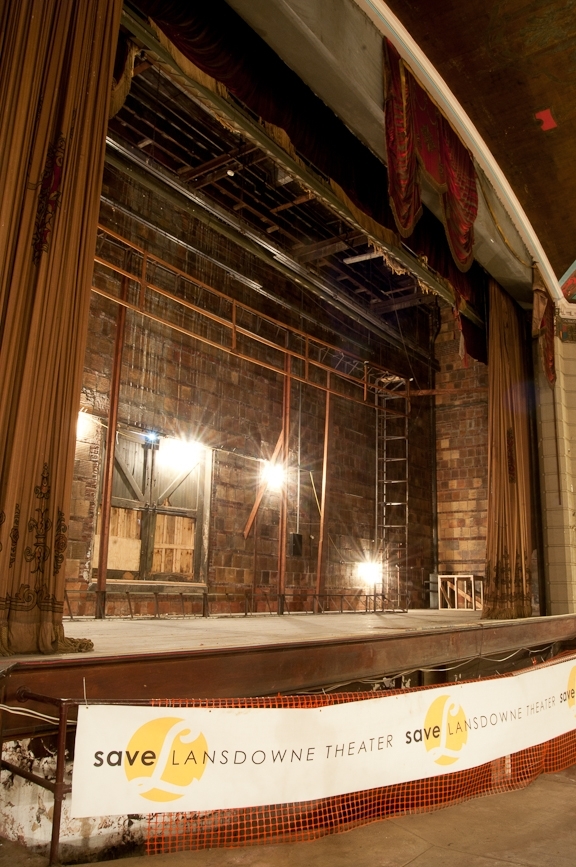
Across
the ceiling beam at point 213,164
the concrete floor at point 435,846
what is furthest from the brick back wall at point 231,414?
the concrete floor at point 435,846

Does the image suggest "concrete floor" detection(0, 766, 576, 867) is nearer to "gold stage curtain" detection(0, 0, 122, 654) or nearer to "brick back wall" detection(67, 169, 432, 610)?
"gold stage curtain" detection(0, 0, 122, 654)

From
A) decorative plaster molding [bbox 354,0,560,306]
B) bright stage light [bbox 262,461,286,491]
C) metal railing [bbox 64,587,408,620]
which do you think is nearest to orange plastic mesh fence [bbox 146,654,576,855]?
metal railing [bbox 64,587,408,620]

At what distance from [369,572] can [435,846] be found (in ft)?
28.7

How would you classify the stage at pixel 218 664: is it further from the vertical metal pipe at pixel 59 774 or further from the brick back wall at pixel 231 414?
the brick back wall at pixel 231 414

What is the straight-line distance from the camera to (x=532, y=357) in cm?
908

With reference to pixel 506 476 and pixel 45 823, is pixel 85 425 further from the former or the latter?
pixel 45 823

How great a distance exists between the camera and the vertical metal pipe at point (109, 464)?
694 cm

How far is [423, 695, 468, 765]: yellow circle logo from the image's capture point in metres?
3.70

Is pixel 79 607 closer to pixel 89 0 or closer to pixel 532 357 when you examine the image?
pixel 89 0

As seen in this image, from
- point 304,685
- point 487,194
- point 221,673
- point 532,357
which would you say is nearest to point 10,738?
point 221,673

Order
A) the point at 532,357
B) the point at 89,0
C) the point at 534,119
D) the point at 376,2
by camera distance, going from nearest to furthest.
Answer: the point at 89,0, the point at 376,2, the point at 534,119, the point at 532,357

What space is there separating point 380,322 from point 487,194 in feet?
16.0

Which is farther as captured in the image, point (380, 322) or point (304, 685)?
point (380, 322)

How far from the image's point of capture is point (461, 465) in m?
13.8
